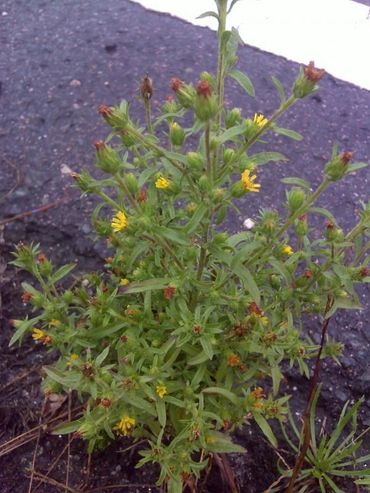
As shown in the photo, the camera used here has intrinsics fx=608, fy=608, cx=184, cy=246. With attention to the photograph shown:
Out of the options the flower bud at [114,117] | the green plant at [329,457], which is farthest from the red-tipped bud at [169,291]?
the green plant at [329,457]

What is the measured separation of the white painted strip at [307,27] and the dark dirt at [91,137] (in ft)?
0.34

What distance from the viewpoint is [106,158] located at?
4.00 feet

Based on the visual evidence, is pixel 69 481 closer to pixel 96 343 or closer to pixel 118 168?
pixel 96 343

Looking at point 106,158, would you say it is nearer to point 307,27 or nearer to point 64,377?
point 64,377

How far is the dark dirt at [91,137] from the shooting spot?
1.85 metres

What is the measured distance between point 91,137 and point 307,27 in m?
1.45

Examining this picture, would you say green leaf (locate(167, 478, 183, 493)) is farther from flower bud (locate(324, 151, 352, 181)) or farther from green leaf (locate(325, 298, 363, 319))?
flower bud (locate(324, 151, 352, 181))

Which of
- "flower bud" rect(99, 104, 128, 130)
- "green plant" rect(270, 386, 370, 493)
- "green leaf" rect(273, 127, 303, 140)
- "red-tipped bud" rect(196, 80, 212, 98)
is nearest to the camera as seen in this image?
"red-tipped bud" rect(196, 80, 212, 98)

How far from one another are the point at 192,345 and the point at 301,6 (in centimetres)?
256

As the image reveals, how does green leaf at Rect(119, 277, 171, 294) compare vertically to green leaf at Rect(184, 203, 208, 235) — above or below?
below

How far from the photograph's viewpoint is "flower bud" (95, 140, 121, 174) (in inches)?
47.7

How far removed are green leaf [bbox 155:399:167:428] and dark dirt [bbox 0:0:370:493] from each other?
464 millimetres

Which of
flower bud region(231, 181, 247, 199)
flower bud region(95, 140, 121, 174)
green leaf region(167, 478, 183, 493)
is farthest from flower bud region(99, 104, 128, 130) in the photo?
green leaf region(167, 478, 183, 493)

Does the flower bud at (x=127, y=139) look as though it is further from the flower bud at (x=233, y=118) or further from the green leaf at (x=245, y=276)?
the green leaf at (x=245, y=276)
